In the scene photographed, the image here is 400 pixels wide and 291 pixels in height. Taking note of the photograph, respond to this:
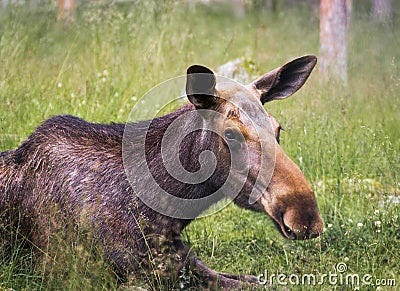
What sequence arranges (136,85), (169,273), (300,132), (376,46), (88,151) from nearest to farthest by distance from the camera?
(169,273)
(88,151)
(300,132)
(136,85)
(376,46)

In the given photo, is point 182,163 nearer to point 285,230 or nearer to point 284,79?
point 285,230

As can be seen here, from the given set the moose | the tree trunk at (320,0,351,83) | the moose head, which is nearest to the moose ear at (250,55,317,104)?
the moose

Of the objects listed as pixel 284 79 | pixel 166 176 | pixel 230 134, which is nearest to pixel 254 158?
pixel 230 134

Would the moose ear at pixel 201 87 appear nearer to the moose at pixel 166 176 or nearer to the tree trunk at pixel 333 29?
the moose at pixel 166 176

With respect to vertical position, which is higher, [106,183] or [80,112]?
[106,183]

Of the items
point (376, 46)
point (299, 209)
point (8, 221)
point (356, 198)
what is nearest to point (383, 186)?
point (356, 198)

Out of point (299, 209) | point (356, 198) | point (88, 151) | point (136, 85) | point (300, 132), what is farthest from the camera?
point (136, 85)

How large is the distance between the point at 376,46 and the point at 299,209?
289 inches

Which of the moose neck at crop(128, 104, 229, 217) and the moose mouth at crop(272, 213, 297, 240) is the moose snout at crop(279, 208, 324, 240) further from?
the moose neck at crop(128, 104, 229, 217)

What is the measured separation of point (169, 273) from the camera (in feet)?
15.2

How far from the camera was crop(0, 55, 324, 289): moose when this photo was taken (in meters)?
4.46

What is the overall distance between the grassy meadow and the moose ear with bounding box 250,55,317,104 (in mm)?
1111

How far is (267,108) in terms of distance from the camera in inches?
322

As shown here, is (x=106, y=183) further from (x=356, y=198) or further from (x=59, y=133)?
(x=356, y=198)
